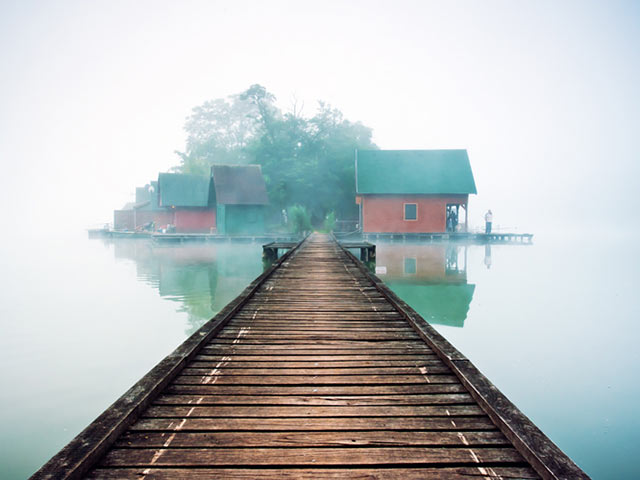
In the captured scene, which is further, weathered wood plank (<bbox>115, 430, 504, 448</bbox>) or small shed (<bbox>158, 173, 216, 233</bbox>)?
small shed (<bbox>158, 173, 216, 233</bbox>)

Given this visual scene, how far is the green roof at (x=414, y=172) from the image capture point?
28969 millimetres

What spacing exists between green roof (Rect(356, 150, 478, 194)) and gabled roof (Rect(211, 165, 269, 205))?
7568mm

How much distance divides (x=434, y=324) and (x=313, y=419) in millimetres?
7322

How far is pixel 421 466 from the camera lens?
2012mm

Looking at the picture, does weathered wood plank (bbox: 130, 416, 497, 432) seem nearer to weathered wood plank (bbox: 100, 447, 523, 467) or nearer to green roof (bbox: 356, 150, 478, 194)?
weathered wood plank (bbox: 100, 447, 523, 467)

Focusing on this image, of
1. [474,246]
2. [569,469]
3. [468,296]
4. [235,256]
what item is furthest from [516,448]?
[474,246]

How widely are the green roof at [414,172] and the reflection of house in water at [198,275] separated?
10255 millimetres

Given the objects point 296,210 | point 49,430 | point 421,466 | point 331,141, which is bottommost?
point 49,430

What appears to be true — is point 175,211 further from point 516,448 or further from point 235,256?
point 516,448

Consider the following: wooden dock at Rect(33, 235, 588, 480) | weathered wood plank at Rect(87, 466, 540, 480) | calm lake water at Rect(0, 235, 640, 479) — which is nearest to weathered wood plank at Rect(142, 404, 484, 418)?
wooden dock at Rect(33, 235, 588, 480)

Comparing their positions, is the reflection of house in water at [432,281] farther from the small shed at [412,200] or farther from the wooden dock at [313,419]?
the wooden dock at [313,419]

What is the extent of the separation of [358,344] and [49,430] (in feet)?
12.9

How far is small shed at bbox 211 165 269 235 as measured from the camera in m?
30.4

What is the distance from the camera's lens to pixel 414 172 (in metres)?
30.3
